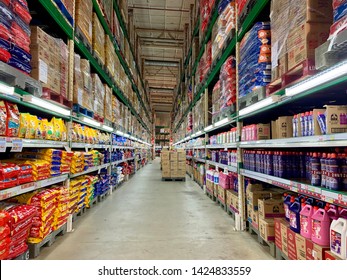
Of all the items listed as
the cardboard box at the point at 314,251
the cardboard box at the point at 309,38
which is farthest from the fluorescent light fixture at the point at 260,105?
the cardboard box at the point at 314,251

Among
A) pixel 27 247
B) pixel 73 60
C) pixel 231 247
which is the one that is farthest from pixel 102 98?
pixel 231 247

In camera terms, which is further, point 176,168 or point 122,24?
point 176,168

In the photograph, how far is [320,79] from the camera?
6.04 feet

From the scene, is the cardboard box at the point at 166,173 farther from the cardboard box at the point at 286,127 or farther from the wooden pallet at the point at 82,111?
the cardboard box at the point at 286,127

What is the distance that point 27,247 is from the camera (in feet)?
8.15

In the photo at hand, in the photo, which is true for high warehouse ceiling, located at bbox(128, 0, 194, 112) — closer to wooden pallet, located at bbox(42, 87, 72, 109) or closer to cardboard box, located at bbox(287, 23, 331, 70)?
wooden pallet, located at bbox(42, 87, 72, 109)

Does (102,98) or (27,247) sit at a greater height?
(102,98)

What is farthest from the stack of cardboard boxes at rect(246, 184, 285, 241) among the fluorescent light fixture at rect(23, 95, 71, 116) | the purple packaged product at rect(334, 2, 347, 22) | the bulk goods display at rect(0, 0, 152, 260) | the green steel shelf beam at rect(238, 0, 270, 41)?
the fluorescent light fixture at rect(23, 95, 71, 116)

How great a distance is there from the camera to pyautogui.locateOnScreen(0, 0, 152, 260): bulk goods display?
2295 millimetres

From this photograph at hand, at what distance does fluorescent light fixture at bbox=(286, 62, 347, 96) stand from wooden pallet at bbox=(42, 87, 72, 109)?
9.06 feet

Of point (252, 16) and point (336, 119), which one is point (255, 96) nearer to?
point (252, 16)

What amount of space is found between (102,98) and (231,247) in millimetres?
4562

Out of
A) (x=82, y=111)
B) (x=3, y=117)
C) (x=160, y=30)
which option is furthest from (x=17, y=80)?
(x=160, y=30)
